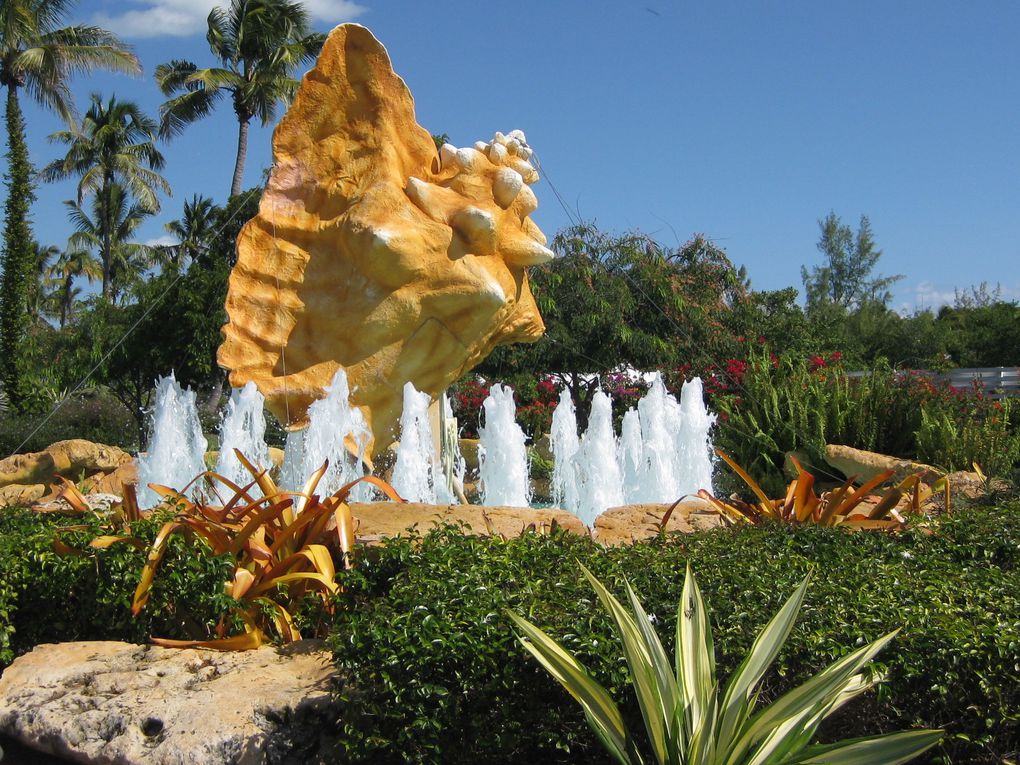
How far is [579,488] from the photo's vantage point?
1138cm

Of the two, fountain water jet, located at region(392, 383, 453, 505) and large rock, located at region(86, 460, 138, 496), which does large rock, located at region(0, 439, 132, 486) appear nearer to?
large rock, located at region(86, 460, 138, 496)

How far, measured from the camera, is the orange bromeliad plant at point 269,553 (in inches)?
165

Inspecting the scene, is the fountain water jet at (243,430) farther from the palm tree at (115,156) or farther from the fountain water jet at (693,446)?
the palm tree at (115,156)

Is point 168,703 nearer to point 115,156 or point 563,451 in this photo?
point 563,451

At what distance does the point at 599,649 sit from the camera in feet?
10.4

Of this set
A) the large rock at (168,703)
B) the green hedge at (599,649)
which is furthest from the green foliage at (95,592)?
the green hedge at (599,649)

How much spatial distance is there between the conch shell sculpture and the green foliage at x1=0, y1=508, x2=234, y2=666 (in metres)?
3.58

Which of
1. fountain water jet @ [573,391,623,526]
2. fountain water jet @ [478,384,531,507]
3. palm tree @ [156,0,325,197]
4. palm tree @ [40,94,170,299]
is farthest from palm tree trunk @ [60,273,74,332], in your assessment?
fountain water jet @ [573,391,623,526]

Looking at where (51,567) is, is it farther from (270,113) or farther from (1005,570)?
(270,113)

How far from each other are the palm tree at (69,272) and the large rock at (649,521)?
46.2 m

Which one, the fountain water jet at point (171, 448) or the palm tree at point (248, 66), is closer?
the fountain water jet at point (171, 448)

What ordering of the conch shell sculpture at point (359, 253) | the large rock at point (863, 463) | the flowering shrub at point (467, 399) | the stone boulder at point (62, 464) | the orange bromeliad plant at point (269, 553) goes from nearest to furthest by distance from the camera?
the orange bromeliad plant at point (269, 553)
the conch shell sculpture at point (359, 253)
the large rock at point (863, 463)
the stone boulder at point (62, 464)
the flowering shrub at point (467, 399)

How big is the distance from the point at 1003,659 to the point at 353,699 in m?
2.10

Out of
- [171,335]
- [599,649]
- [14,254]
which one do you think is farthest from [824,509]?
[14,254]
